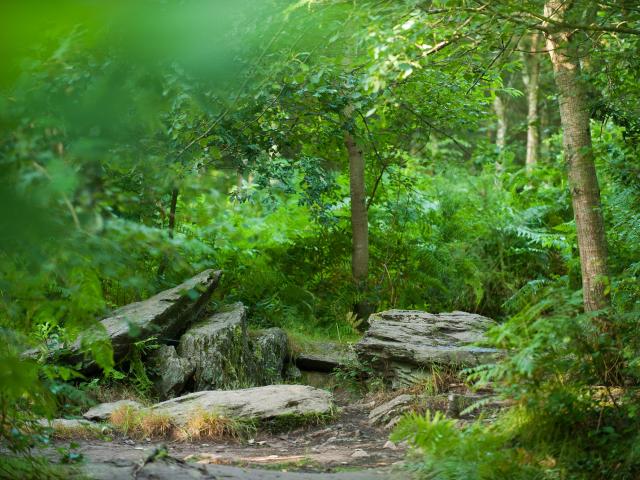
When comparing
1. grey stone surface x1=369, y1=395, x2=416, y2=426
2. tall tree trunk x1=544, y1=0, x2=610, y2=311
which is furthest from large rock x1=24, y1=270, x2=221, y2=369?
tall tree trunk x1=544, y1=0, x2=610, y2=311

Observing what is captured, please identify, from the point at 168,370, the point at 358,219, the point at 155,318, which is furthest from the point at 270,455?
the point at 358,219

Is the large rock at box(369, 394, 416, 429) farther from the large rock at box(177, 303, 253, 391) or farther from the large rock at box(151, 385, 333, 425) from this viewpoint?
the large rock at box(177, 303, 253, 391)

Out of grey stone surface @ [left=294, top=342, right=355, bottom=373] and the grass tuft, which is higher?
grey stone surface @ [left=294, top=342, right=355, bottom=373]

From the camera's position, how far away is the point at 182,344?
320 inches

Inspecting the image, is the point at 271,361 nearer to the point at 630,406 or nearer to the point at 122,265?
Answer: the point at 630,406

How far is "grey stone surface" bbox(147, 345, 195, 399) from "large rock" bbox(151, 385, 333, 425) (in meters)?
0.74

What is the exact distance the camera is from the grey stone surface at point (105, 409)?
669 centimetres

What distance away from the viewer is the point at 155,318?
308 inches

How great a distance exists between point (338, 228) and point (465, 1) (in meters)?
6.12

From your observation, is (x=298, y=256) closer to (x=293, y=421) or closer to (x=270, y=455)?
(x=293, y=421)

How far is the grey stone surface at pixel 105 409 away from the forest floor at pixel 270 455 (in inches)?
20.0

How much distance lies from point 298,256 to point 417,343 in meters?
3.86

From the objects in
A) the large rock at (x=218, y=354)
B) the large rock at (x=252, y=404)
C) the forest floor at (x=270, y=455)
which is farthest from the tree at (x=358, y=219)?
the large rock at (x=252, y=404)

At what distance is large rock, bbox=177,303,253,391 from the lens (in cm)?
799
